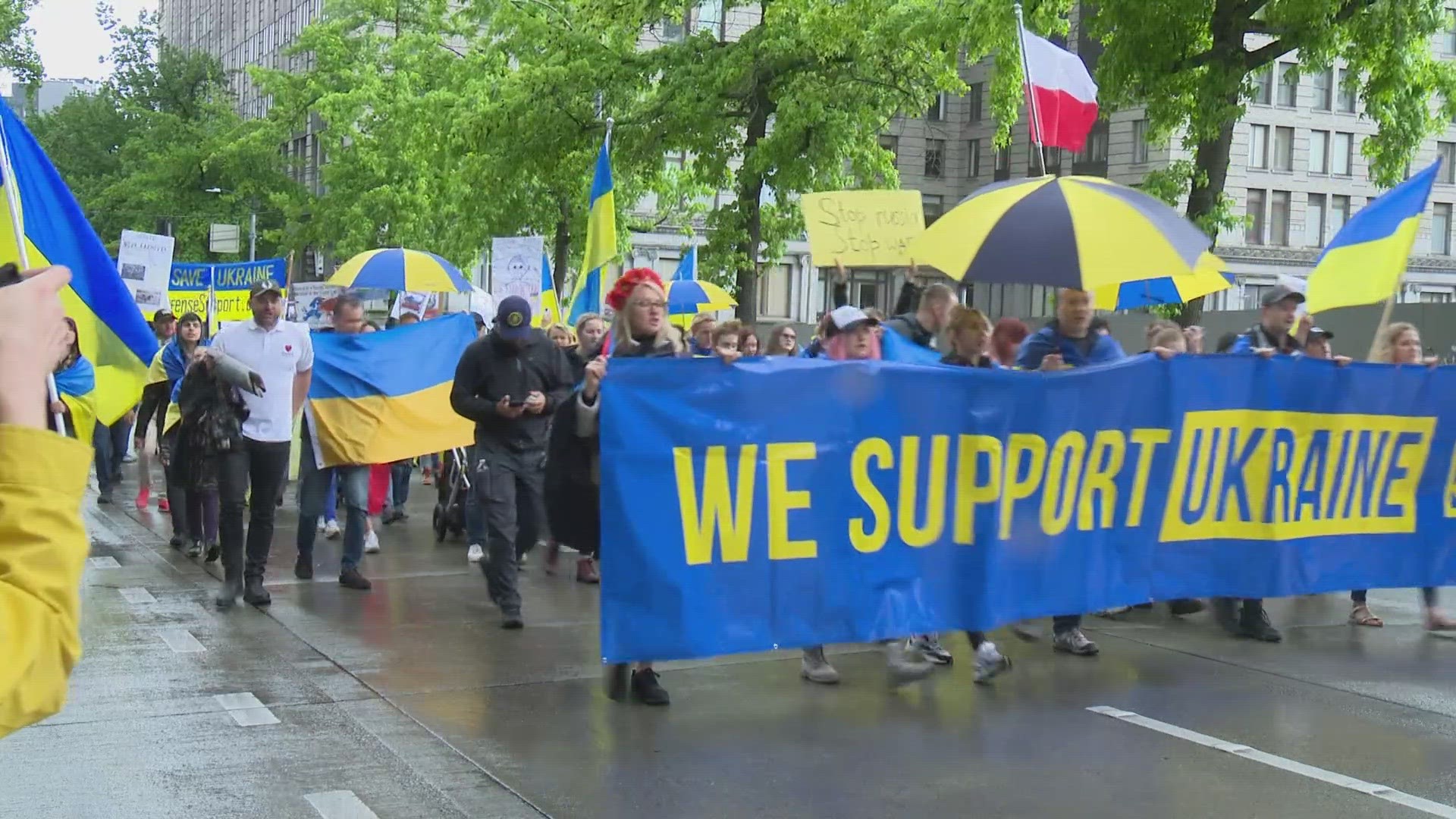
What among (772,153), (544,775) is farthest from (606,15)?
(544,775)

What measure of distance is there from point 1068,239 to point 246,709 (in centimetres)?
446

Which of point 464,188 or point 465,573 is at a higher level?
point 464,188

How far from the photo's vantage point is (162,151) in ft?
204

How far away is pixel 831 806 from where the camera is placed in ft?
19.0

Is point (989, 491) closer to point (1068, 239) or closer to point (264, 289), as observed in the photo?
point (1068, 239)

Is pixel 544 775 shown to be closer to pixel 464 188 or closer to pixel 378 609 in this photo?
pixel 378 609

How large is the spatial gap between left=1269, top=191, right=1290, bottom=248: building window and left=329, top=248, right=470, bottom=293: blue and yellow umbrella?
50.5m

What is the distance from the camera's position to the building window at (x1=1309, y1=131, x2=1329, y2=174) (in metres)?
64.4

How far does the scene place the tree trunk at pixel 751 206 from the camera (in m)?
28.8

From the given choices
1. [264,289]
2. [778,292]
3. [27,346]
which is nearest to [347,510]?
[264,289]

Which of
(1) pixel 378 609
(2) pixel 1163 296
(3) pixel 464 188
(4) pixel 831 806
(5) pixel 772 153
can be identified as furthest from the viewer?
(3) pixel 464 188

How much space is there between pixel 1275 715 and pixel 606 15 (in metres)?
24.1

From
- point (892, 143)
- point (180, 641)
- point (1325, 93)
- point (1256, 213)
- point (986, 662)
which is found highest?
point (1325, 93)

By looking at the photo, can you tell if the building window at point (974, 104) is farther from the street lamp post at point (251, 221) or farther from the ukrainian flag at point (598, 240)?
the ukrainian flag at point (598, 240)
